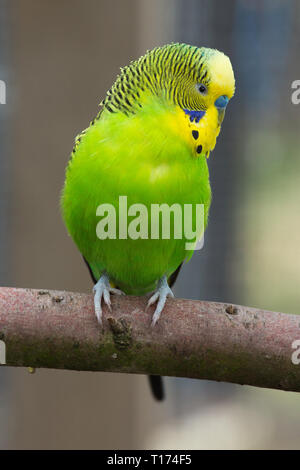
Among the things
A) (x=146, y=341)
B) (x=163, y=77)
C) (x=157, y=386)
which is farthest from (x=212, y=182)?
(x=146, y=341)

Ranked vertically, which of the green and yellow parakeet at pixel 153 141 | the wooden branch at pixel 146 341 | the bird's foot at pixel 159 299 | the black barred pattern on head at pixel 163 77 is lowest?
the wooden branch at pixel 146 341

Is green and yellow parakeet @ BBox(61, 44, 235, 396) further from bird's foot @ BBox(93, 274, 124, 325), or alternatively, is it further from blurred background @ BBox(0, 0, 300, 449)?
blurred background @ BBox(0, 0, 300, 449)

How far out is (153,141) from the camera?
3.57ft

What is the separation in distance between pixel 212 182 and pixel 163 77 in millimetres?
1037

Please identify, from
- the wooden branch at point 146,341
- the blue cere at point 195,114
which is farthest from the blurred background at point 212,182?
the wooden branch at point 146,341

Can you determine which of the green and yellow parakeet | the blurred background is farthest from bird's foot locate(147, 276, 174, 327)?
the blurred background

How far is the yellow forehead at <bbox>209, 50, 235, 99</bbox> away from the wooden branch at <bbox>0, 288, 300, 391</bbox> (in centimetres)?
37

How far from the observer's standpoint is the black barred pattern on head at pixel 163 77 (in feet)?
3.46

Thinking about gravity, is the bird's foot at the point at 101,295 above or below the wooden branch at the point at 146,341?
above

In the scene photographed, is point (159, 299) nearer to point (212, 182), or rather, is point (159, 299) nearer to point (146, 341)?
point (146, 341)

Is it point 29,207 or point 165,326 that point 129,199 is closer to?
point 165,326

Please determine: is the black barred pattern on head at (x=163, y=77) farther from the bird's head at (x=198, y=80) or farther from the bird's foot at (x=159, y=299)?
the bird's foot at (x=159, y=299)

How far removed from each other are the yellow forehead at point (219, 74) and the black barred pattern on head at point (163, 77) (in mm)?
10

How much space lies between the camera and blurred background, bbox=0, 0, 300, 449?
1907 mm
